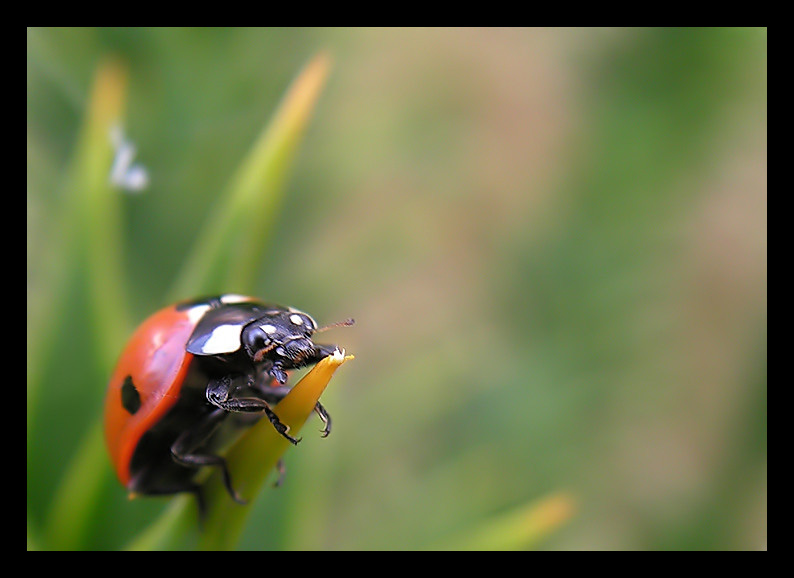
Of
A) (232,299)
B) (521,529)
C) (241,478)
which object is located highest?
(232,299)

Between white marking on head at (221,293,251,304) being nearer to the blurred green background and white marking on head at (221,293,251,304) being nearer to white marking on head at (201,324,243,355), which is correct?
white marking on head at (201,324,243,355)

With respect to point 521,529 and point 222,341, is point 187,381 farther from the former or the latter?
point 521,529

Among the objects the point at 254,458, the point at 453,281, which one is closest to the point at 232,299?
the point at 254,458

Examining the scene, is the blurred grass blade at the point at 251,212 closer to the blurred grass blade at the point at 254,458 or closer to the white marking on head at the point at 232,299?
the white marking on head at the point at 232,299

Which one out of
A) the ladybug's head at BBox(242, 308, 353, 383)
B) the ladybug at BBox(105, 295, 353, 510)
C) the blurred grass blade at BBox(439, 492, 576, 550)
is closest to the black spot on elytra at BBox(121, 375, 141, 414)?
the ladybug at BBox(105, 295, 353, 510)

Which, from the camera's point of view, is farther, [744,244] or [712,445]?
[744,244]

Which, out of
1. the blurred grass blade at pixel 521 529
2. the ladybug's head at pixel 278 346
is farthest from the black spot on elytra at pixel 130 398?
the blurred grass blade at pixel 521 529
